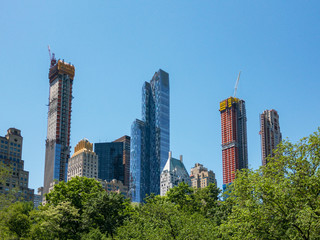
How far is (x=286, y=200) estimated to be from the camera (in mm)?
33906

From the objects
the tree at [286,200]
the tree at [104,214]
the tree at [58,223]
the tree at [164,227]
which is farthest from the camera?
the tree at [104,214]

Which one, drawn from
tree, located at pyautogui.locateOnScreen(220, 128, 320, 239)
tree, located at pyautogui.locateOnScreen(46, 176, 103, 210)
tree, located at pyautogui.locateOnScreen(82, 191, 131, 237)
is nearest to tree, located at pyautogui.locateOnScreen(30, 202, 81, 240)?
tree, located at pyautogui.locateOnScreen(82, 191, 131, 237)

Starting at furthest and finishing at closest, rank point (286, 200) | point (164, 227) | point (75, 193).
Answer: point (75, 193)
point (164, 227)
point (286, 200)

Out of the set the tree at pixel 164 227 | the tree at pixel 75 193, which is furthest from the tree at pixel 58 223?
the tree at pixel 164 227

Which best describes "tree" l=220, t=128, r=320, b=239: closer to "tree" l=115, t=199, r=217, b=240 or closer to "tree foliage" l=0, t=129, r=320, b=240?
"tree foliage" l=0, t=129, r=320, b=240

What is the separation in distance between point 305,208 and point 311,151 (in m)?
6.29

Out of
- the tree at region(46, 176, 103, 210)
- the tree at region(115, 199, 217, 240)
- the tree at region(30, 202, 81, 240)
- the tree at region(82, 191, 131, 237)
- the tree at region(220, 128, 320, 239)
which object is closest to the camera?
the tree at region(220, 128, 320, 239)

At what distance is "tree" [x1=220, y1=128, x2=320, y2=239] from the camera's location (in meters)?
32.8

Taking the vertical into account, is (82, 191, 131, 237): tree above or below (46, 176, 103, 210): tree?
below

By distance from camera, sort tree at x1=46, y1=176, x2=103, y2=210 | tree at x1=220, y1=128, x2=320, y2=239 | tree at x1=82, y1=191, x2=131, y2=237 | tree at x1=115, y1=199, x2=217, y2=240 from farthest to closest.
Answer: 1. tree at x1=46, y1=176, x2=103, y2=210
2. tree at x1=82, y1=191, x2=131, y2=237
3. tree at x1=115, y1=199, x2=217, y2=240
4. tree at x1=220, y1=128, x2=320, y2=239

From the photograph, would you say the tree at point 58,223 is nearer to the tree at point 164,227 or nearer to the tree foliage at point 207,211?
the tree foliage at point 207,211

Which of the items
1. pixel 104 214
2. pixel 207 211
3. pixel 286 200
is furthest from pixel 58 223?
pixel 286 200

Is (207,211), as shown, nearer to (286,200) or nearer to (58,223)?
(58,223)

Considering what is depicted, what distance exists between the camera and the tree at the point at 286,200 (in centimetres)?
3281
